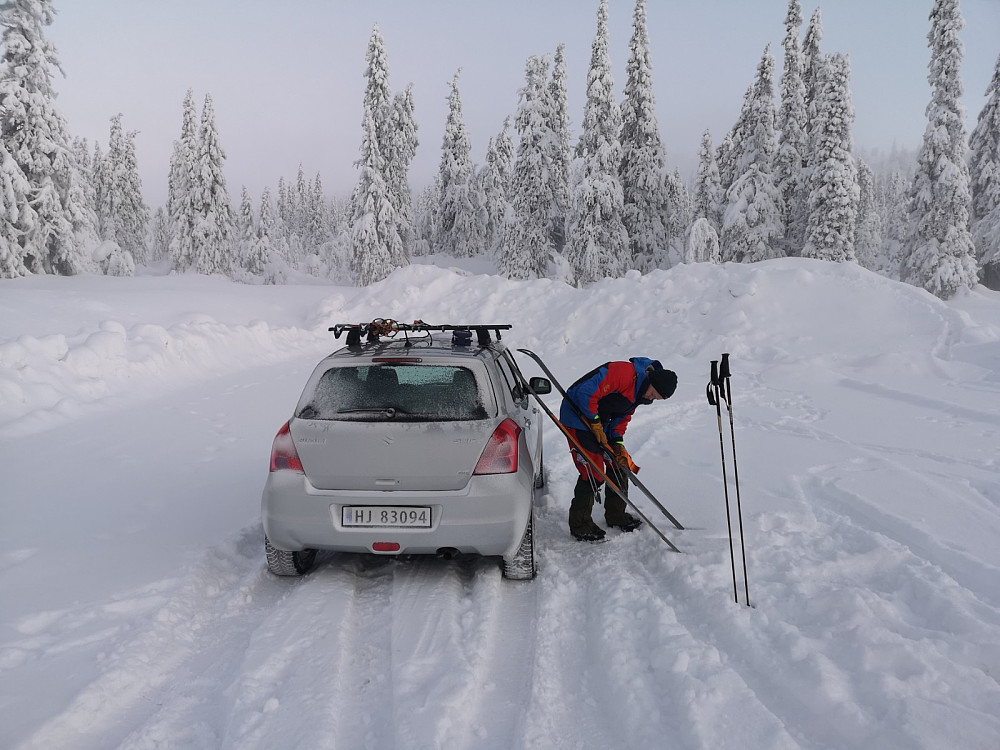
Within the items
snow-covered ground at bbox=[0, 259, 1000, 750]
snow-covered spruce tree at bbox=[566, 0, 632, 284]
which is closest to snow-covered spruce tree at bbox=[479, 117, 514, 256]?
snow-covered spruce tree at bbox=[566, 0, 632, 284]

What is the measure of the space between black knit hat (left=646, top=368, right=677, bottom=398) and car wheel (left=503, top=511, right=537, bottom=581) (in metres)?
1.44

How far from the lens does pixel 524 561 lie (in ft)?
14.8

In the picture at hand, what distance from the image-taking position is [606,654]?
11.5ft

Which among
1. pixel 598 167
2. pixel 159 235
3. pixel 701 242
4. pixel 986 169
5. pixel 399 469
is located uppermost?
pixel 159 235

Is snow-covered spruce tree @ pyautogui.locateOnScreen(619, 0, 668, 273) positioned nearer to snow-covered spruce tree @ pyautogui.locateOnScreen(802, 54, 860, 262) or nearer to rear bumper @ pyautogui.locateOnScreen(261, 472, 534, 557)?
snow-covered spruce tree @ pyautogui.locateOnScreen(802, 54, 860, 262)

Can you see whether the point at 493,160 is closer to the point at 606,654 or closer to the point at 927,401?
the point at 927,401

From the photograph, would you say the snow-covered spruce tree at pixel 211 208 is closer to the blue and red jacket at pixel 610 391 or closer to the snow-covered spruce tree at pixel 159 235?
the snow-covered spruce tree at pixel 159 235

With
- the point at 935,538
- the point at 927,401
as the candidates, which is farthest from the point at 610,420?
the point at 927,401

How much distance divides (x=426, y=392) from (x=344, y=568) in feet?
5.12

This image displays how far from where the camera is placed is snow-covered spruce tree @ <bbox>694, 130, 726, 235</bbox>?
40.5 meters

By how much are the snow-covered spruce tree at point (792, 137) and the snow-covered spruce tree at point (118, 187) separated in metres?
56.2

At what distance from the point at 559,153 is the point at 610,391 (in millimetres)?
33967

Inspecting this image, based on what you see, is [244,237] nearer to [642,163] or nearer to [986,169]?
[642,163]

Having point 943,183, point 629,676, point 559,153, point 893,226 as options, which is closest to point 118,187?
point 559,153
